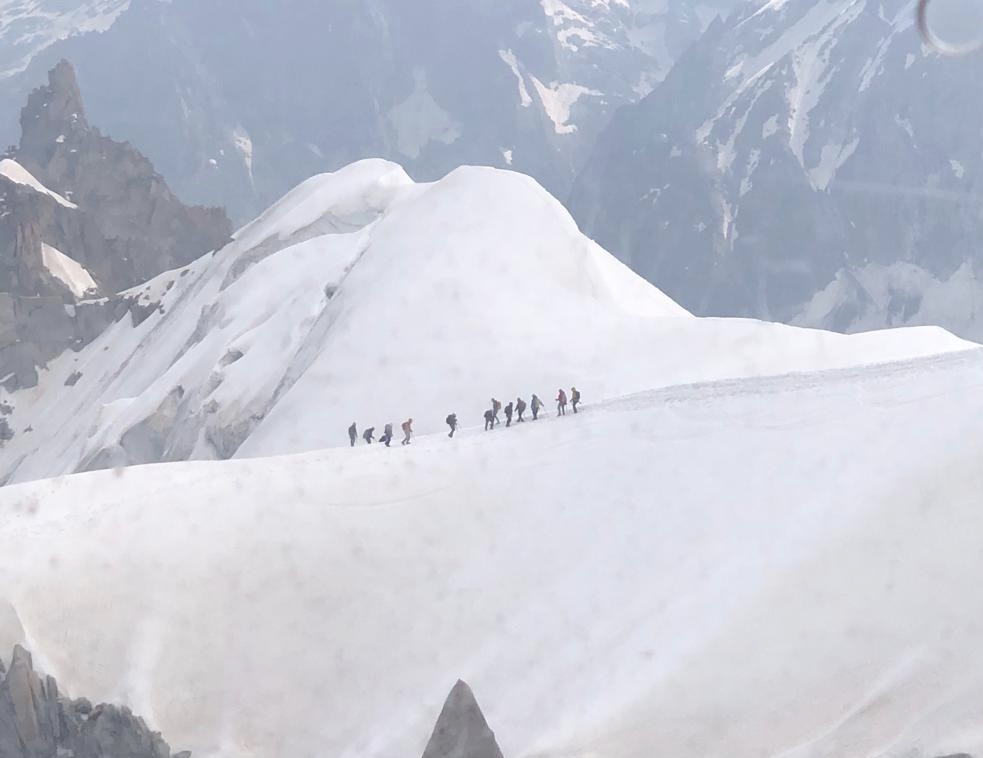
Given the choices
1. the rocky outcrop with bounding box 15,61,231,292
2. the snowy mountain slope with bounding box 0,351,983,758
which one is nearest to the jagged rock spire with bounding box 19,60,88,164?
the rocky outcrop with bounding box 15,61,231,292

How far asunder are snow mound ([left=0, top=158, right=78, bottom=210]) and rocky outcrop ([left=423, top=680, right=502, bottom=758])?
418ft

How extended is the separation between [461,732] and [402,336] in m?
32.1

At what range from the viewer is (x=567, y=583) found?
33406mm

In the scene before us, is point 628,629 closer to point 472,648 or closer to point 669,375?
point 472,648

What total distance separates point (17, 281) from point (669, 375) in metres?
102

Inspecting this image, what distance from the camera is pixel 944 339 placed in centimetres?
5403

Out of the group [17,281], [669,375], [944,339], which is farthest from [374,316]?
[17,281]

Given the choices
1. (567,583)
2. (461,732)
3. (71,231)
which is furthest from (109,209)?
(461,732)

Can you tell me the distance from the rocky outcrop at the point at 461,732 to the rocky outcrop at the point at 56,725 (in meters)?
7.62

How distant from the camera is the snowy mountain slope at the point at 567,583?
2888cm

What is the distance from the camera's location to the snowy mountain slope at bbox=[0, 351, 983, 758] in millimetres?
28875

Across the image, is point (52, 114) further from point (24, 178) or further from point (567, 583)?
point (567, 583)

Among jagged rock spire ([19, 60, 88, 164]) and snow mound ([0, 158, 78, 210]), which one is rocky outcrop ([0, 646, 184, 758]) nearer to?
snow mound ([0, 158, 78, 210])

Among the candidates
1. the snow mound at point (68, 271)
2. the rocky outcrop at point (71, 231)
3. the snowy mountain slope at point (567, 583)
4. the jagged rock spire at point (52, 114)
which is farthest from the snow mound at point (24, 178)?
the snowy mountain slope at point (567, 583)
